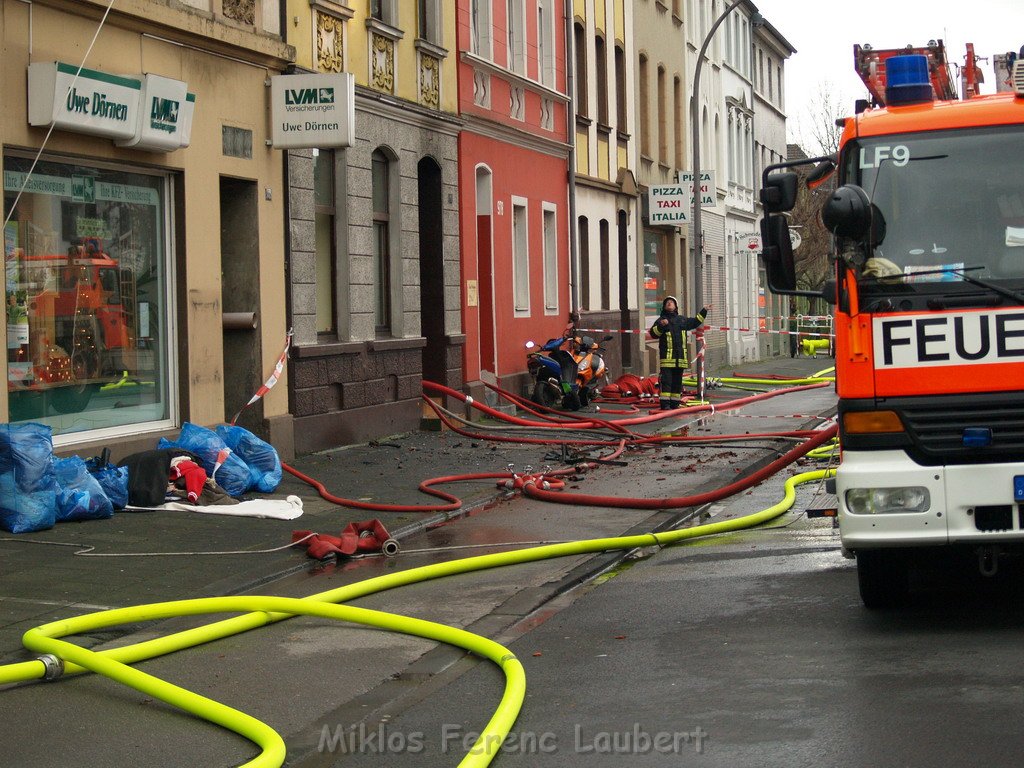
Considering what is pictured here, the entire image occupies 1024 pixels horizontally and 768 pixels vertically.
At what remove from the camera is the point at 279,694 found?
6.74 metres

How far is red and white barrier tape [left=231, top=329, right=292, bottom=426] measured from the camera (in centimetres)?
1540

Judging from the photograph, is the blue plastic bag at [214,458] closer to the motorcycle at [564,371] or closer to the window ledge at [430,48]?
the window ledge at [430,48]

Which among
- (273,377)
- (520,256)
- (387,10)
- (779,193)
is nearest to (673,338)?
(520,256)

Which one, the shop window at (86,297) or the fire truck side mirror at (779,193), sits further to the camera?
the shop window at (86,297)

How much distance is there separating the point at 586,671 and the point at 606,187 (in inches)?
993

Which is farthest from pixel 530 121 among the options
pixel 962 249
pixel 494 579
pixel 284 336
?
pixel 962 249

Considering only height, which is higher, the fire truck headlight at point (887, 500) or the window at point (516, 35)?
the window at point (516, 35)

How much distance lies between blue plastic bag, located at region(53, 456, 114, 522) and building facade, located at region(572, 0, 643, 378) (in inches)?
694

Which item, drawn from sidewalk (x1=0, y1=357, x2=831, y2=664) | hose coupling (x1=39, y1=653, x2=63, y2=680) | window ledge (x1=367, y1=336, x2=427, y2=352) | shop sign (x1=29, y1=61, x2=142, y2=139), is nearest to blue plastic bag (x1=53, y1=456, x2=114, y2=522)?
sidewalk (x1=0, y1=357, x2=831, y2=664)

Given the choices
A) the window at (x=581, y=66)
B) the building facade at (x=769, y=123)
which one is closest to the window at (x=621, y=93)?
the window at (x=581, y=66)

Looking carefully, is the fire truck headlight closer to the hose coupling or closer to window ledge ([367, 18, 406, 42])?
the hose coupling

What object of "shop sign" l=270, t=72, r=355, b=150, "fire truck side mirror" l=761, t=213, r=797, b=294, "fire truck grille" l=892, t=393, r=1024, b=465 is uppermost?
"shop sign" l=270, t=72, r=355, b=150

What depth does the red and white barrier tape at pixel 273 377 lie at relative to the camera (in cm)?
1540

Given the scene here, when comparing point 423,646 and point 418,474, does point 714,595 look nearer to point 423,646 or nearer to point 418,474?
point 423,646
